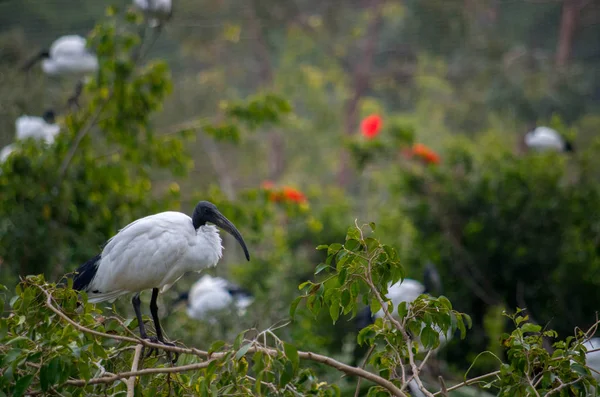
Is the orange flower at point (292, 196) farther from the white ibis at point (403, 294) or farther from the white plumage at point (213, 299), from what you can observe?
the white ibis at point (403, 294)

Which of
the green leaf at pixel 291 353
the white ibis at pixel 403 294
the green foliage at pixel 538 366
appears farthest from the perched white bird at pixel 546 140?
the green leaf at pixel 291 353

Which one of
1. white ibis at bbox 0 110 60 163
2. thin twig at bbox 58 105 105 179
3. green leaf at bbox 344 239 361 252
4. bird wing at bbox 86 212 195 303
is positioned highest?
green leaf at bbox 344 239 361 252

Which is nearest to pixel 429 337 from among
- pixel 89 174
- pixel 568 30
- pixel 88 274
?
pixel 88 274

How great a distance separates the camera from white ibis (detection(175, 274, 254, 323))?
6.02 meters

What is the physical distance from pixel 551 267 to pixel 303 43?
12.4 metres

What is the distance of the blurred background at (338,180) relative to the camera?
223 inches

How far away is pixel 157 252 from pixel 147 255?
0.04 m

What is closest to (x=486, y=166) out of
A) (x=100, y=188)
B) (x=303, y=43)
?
(x=100, y=188)

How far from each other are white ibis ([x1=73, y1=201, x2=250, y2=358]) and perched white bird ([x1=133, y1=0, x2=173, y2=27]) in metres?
2.56

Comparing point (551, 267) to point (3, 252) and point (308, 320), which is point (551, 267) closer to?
point (308, 320)

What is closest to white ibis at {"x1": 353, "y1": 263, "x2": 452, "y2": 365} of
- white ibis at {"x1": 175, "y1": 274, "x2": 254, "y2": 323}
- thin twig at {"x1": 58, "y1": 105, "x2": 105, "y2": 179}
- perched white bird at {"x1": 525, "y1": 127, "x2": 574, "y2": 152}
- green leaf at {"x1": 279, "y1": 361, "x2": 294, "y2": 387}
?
white ibis at {"x1": 175, "y1": 274, "x2": 254, "y2": 323}

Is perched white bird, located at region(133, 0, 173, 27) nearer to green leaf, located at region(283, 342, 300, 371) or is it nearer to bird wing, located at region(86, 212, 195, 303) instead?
bird wing, located at region(86, 212, 195, 303)

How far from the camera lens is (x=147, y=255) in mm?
3127

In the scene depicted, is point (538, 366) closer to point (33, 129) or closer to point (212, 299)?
point (212, 299)
